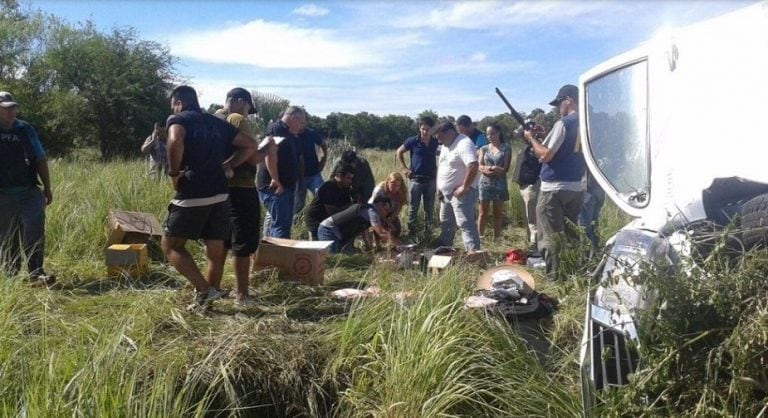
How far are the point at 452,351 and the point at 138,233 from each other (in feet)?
14.5

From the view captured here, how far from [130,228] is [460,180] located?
3394mm

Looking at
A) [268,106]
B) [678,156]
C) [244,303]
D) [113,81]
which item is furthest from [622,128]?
[113,81]

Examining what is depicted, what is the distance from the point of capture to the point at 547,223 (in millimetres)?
5891

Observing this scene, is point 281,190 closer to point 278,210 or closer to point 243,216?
point 278,210

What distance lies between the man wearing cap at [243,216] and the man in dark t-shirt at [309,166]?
282cm

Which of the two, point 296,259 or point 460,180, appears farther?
point 460,180

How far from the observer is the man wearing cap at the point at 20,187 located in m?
5.38

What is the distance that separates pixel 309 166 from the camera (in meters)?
8.23

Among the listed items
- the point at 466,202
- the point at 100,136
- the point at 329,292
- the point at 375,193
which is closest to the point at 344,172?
the point at 375,193

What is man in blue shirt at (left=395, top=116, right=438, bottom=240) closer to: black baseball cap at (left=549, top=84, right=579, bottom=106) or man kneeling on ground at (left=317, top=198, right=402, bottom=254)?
man kneeling on ground at (left=317, top=198, right=402, bottom=254)

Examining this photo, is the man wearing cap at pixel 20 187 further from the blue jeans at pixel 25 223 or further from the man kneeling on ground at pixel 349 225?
the man kneeling on ground at pixel 349 225

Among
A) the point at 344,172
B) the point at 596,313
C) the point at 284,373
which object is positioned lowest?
the point at 284,373

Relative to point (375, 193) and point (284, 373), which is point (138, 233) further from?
point (284, 373)

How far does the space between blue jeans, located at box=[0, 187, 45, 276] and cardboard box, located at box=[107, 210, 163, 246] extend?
949 mm
